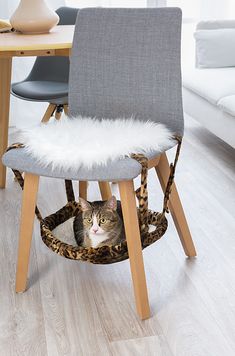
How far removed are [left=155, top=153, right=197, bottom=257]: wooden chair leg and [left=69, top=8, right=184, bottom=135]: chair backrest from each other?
0.13m

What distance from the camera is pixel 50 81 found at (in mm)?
3234

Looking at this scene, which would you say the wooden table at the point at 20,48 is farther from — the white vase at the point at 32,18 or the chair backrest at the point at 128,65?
the chair backrest at the point at 128,65

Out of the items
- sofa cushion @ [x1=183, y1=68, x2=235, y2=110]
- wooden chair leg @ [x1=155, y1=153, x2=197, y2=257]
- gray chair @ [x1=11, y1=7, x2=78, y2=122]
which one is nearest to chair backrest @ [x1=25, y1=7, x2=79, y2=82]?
gray chair @ [x1=11, y1=7, x2=78, y2=122]

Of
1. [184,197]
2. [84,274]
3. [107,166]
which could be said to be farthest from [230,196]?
[107,166]

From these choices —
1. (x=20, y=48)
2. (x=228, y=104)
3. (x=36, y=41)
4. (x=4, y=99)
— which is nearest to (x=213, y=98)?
(x=228, y=104)

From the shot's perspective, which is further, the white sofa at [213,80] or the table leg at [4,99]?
the white sofa at [213,80]

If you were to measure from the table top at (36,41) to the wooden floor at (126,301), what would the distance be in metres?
0.73

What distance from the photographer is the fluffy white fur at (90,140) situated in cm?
181

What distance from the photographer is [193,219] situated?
254 centimetres

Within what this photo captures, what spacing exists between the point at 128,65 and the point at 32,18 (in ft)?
2.02

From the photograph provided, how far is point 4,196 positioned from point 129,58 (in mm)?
1063

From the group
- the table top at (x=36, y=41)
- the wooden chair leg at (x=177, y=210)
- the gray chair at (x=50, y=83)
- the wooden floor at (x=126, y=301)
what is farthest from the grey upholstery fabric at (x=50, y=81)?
the wooden chair leg at (x=177, y=210)

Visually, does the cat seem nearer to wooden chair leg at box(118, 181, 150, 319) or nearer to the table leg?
wooden chair leg at box(118, 181, 150, 319)

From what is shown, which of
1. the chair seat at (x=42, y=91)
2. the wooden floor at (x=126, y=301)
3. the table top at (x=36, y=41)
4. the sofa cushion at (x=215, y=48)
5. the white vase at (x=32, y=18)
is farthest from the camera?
the sofa cushion at (x=215, y=48)
